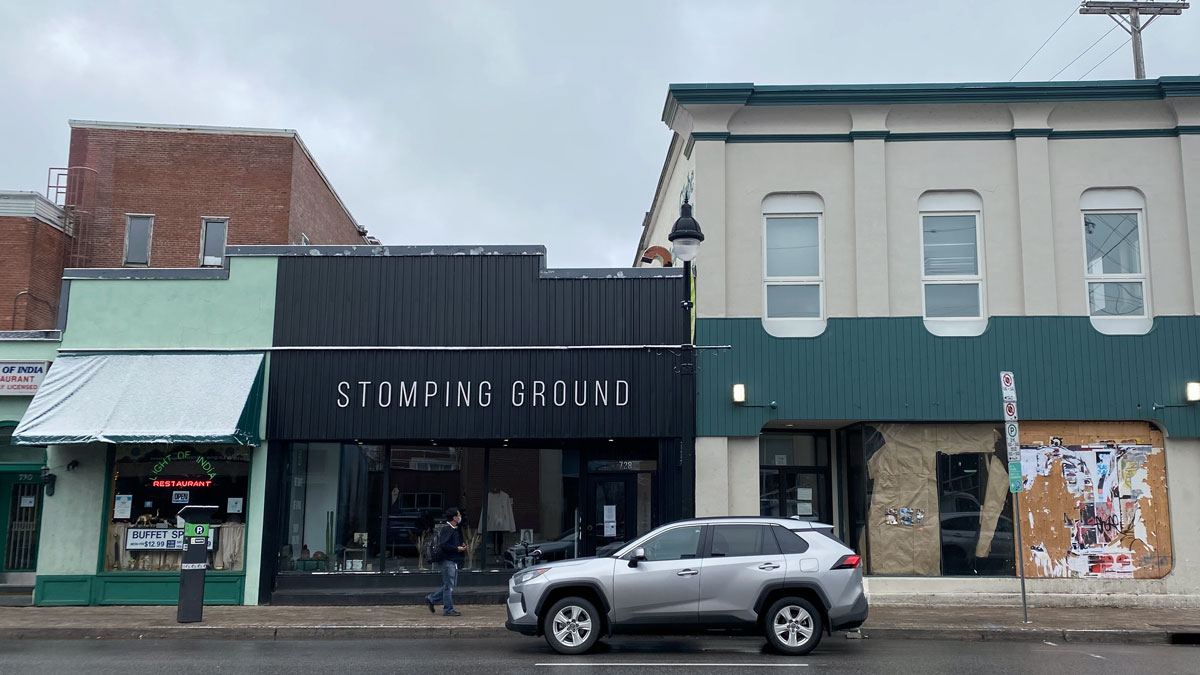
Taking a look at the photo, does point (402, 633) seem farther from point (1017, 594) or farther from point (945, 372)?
point (1017, 594)

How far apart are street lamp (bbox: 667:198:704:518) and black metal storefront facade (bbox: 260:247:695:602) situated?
8 cm

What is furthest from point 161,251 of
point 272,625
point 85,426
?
point 272,625

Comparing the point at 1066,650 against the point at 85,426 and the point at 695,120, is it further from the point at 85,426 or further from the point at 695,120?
the point at 85,426

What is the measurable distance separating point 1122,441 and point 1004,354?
234 centimetres

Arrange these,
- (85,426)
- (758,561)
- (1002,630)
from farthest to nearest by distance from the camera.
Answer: (85,426), (1002,630), (758,561)

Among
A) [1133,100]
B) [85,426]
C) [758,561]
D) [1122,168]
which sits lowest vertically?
[758,561]

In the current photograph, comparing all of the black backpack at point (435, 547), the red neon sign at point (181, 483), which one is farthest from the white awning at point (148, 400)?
the black backpack at point (435, 547)

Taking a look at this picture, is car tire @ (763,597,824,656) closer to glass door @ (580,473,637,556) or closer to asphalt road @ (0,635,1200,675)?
asphalt road @ (0,635,1200,675)

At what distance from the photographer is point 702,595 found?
11.7 metres

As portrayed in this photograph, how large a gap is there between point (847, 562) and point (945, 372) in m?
5.91

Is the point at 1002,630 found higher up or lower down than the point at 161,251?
lower down

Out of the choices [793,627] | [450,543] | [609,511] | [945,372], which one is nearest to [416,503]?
[450,543]

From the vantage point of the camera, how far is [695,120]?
1723 centimetres

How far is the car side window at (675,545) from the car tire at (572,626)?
94 centimetres
